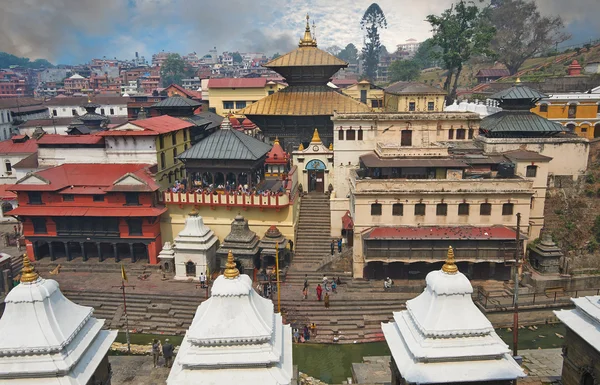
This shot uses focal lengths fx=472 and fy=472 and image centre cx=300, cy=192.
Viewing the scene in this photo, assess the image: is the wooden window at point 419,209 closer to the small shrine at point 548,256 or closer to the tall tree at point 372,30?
the small shrine at point 548,256

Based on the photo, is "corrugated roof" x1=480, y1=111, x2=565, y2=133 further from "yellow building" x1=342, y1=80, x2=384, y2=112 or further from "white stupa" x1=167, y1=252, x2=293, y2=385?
"yellow building" x1=342, y1=80, x2=384, y2=112

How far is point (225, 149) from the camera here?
33125 millimetres

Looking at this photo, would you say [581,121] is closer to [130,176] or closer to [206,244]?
[206,244]

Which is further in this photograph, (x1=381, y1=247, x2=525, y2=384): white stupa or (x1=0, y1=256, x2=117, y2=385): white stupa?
(x1=381, y1=247, x2=525, y2=384): white stupa

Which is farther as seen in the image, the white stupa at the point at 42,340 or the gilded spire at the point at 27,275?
the gilded spire at the point at 27,275

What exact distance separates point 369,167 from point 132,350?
1793 cm

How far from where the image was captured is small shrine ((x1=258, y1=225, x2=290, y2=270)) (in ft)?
96.9

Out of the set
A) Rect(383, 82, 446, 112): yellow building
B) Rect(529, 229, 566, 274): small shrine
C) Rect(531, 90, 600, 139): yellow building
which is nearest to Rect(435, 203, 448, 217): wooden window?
Rect(529, 229, 566, 274): small shrine

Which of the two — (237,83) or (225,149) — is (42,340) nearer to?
(225,149)

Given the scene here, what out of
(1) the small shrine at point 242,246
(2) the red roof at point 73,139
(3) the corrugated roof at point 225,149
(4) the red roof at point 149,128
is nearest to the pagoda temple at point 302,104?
(4) the red roof at point 149,128

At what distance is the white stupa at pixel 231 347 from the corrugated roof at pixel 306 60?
34056mm

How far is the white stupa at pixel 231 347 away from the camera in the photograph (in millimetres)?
11656

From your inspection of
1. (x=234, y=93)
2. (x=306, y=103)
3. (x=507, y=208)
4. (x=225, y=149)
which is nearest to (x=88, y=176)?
(x=225, y=149)

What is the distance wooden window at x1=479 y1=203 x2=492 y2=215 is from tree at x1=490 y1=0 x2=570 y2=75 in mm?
60161
